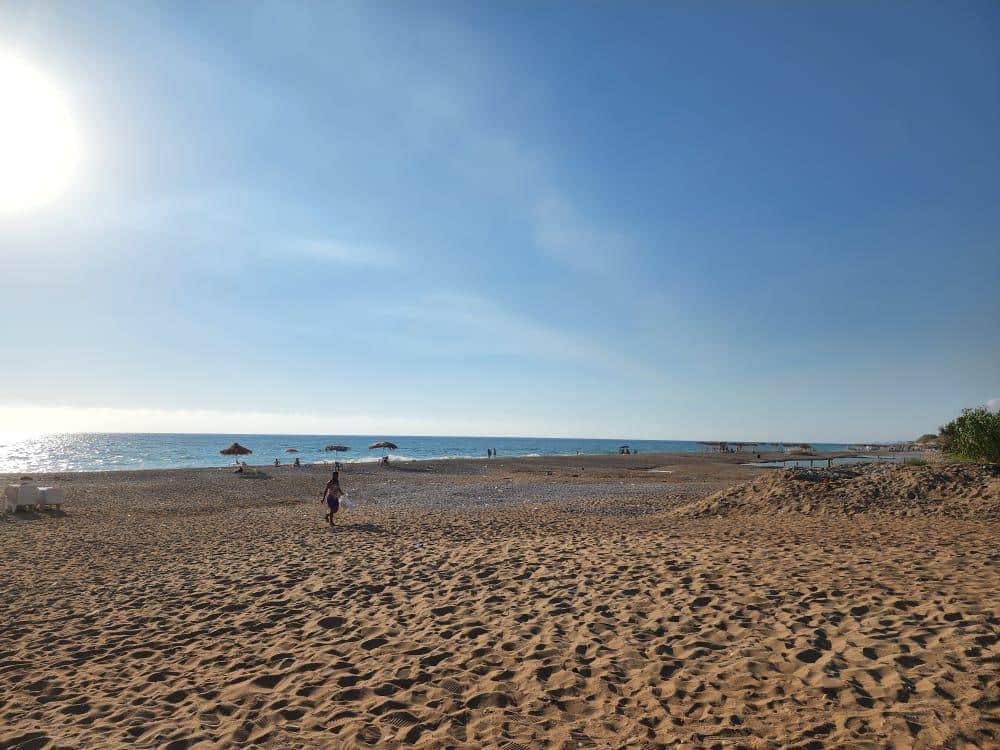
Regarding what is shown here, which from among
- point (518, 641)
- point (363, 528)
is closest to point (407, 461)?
point (363, 528)

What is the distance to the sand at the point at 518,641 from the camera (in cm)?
490

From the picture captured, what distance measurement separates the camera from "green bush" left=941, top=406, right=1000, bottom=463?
19797mm

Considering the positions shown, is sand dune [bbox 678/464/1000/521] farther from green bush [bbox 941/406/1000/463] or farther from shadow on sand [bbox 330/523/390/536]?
shadow on sand [bbox 330/523/390/536]

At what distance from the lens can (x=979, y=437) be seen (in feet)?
67.0

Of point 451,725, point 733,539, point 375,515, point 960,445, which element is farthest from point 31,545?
point 960,445

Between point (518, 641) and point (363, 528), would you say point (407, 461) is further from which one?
point (518, 641)

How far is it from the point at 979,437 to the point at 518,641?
22725 millimetres

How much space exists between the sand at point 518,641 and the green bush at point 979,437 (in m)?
8.72

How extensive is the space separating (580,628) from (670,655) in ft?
4.19

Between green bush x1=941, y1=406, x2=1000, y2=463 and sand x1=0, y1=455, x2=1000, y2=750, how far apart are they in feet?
28.6

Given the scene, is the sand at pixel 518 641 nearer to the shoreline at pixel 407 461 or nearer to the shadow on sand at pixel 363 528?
the shadow on sand at pixel 363 528

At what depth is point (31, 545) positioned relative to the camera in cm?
1439

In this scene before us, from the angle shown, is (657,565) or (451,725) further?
(657,565)

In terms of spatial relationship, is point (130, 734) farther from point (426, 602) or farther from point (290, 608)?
point (426, 602)
